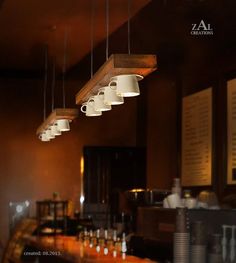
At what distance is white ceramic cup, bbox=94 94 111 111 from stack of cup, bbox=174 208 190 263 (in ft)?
3.09

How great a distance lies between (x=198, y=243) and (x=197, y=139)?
2827mm

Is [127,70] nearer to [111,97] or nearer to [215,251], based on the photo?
[111,97]

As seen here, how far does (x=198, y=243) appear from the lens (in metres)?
3.72

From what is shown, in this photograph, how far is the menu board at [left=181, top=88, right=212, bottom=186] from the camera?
621 centimetres

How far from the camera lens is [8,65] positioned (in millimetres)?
8094

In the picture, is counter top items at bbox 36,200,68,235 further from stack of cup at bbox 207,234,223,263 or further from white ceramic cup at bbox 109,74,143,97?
white ceramic cup at bbox 109,74,143,97

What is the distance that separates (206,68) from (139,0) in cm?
149

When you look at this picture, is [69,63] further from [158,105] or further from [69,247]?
[69,247]

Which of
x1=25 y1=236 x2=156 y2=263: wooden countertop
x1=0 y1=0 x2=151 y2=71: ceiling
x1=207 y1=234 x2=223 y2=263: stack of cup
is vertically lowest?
x1=25 y1=236 x2=156 y2=263: wooden countertop

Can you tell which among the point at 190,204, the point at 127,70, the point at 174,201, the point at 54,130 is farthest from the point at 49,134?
the point at 127,70

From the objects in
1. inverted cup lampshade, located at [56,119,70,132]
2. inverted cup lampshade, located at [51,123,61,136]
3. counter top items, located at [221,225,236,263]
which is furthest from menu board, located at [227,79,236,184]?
counter top items, located at [221,225,236,263]

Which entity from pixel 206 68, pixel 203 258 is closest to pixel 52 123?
pixel 206 68

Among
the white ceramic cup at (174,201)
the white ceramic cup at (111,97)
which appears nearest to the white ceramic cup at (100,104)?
the white ceramic cup at (111,97)

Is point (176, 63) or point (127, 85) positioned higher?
point (176, 63)
